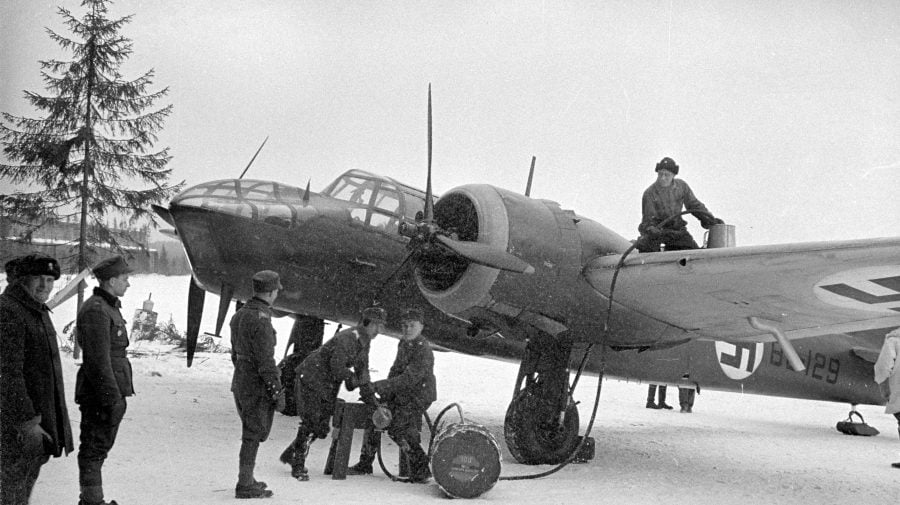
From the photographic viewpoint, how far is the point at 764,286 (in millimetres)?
6043

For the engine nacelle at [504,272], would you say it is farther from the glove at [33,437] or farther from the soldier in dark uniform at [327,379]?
the glove at [33,437]

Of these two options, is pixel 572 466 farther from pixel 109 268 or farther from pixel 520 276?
pixel 109 268

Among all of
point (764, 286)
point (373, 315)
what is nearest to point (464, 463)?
point (373, 315)

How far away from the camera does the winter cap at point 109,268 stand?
4426 mm

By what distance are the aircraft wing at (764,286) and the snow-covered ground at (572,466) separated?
1550 mm

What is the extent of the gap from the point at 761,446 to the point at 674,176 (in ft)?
14.3

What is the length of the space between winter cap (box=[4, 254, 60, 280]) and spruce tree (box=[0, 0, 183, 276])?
484cm

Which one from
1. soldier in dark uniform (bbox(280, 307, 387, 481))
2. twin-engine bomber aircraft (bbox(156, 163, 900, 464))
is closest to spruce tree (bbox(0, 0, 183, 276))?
twin-engine bomber aircraft (bbox(156, 163, 900, 464))

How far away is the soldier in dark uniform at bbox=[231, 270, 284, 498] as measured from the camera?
4.79 metres

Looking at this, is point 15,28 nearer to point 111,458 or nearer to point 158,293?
point 111,458

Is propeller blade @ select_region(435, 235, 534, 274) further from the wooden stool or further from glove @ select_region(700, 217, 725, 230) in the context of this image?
glove @ select_region(700, 217, 725, 230)

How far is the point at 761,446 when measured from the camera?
31.6ft

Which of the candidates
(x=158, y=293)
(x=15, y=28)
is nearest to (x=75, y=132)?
(x=15, y=28)

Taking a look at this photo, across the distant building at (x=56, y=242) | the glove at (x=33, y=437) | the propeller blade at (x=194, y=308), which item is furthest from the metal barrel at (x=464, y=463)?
the propeller blade at (x=194, y=308)
